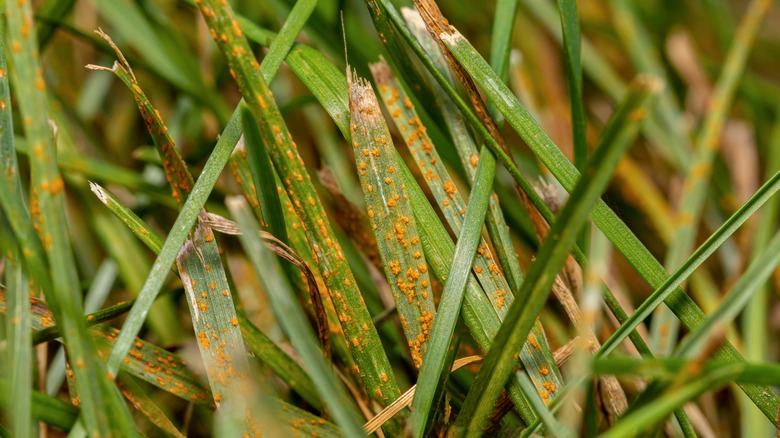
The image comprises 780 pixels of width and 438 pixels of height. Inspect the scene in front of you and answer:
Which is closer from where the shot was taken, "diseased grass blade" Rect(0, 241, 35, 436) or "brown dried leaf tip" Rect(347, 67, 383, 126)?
"diseased grass blade" Rect(0, 241, 35, 436)

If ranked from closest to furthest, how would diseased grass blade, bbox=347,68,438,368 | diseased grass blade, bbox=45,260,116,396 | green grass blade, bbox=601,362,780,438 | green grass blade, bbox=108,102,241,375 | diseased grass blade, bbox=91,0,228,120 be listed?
green grass blade, bbox=601,362,780,438, green grass blade, bbox=108,102,241,375, diseased grass blade, bbox=347,68,438,368, diseased grass blade, bbox=45,260,116,396, diseased grass blade, bbox=91,0,228,120

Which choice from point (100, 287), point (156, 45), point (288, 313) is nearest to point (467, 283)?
point (288, 313)

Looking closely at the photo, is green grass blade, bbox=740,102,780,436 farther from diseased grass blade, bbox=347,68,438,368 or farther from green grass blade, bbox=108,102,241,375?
green grass blade, bbox=108,102,241,375

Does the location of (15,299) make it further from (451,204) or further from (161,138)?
(451,204)

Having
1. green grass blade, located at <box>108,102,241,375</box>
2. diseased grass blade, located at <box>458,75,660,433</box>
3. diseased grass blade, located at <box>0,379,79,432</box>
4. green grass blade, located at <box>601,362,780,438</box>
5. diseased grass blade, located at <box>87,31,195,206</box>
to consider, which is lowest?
green grass blade, located at <box>601,362,780,438</box>

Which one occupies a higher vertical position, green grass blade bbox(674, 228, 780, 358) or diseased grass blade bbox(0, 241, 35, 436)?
diseased grass blade bbox(0, 241, 35, 436)

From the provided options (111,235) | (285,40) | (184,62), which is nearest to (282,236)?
(285,40)

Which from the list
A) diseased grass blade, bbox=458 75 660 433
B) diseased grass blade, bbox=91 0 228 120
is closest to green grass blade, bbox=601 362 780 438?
diseased grass blade, bbox=458 75 660 433
